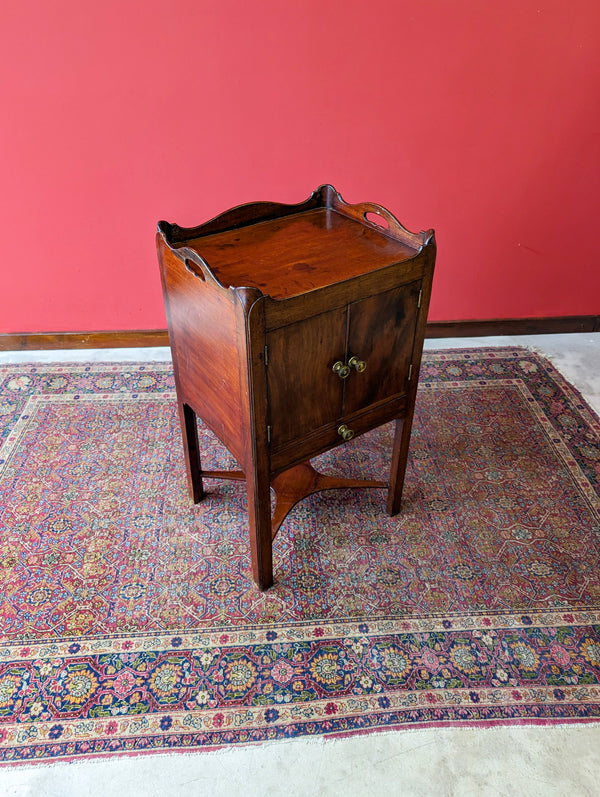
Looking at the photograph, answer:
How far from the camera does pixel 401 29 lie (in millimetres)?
2748

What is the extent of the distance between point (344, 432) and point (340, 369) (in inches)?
10.2

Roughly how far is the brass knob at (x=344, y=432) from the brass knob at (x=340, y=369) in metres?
0.21

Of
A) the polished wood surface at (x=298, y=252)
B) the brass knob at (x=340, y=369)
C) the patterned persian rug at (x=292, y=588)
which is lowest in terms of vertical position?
the patterned persian rug at (x=292, y=588)

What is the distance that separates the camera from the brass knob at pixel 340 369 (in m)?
1.83

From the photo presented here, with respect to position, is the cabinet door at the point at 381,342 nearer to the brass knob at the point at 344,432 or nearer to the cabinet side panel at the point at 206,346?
the brass knob at the point at 344,432

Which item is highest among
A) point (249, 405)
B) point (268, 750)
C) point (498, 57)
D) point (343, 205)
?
point (498, 57)

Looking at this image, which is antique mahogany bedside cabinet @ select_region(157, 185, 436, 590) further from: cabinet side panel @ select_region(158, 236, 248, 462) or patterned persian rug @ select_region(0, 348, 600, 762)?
patterned persian rug @ select_region(0, 348, 600, 762)

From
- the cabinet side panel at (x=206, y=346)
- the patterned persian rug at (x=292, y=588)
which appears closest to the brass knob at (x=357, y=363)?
the cabinet side panel at (x=206, y=346)

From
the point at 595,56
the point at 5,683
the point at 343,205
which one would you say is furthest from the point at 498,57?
the point at 5,683

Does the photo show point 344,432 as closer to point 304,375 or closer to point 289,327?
point 304,375

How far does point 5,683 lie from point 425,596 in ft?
4.52

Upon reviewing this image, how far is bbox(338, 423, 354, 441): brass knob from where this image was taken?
199 cm

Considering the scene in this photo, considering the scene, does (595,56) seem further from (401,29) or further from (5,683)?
(5,683)

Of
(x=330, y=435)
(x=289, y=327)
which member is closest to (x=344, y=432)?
(x=330, y=435)
